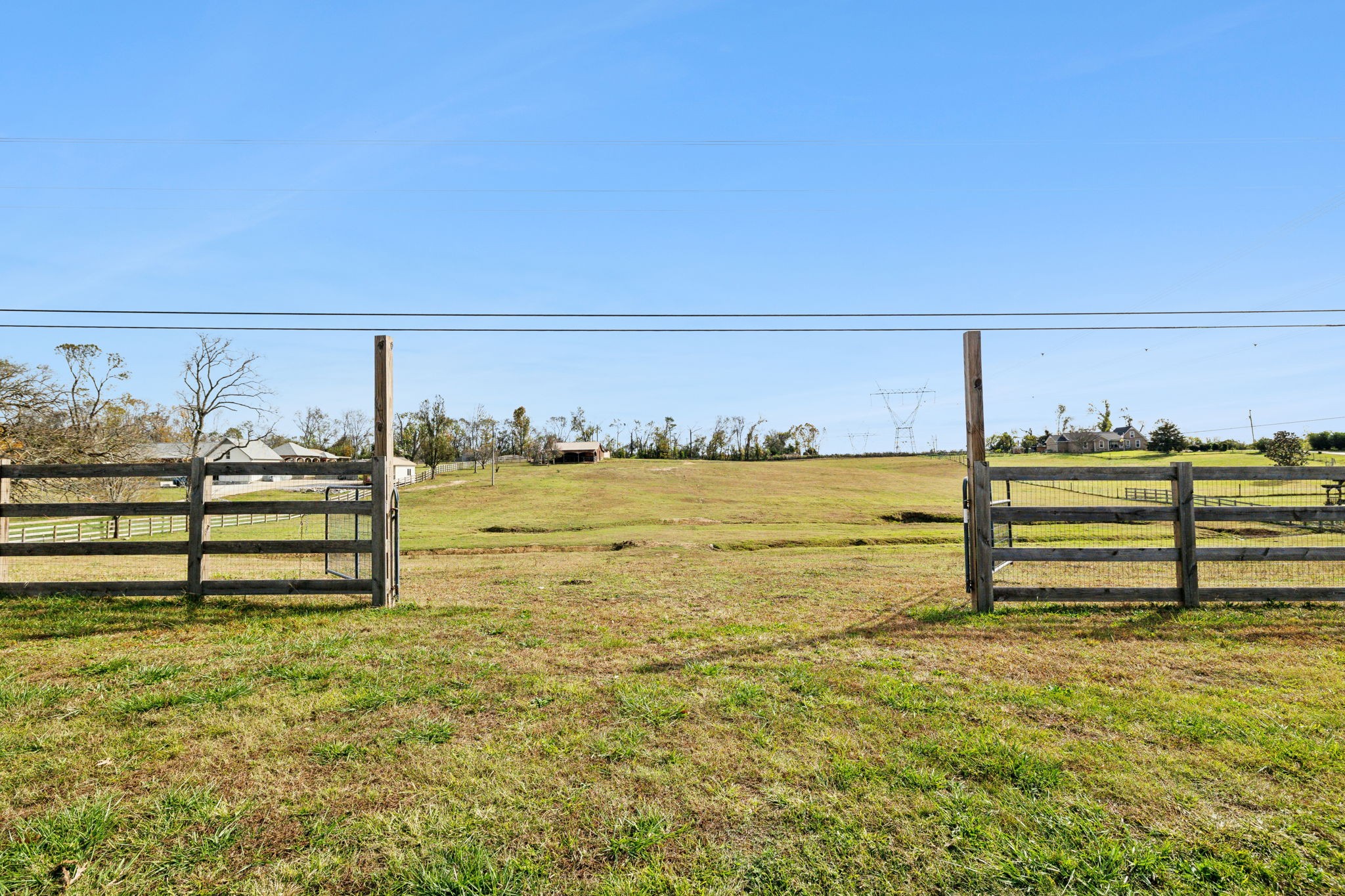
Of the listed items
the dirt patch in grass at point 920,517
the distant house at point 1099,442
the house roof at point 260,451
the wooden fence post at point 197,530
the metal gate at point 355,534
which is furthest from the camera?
the distant house at point 1099,442

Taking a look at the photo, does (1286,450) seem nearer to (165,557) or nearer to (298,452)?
(165,557)

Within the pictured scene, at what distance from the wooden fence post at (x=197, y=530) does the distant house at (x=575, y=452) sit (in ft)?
266

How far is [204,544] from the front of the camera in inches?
346

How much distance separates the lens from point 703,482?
56.1m

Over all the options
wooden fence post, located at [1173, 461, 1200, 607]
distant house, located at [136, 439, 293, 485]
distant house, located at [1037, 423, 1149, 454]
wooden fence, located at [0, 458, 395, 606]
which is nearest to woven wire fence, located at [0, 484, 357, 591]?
wooden fence, located at [0, 458, 395, 606]

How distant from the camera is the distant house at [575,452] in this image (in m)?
90.2

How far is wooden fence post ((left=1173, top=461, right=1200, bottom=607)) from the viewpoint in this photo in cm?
811

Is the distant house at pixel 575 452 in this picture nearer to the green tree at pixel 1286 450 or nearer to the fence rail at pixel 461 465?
the fence rail at pixel 461 465

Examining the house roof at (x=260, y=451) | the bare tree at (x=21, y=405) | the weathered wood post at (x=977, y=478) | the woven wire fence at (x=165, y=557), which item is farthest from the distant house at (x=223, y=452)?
the weathered wood post at (x=977, y=478)

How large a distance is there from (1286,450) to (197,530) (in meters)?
70.4

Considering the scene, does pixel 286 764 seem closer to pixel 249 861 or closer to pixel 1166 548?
pixel 249 861

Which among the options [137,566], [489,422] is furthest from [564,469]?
[137,566]

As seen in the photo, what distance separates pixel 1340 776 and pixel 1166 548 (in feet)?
16.1

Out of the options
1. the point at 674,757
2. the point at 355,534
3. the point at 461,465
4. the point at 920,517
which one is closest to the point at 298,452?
the point at 461,465
